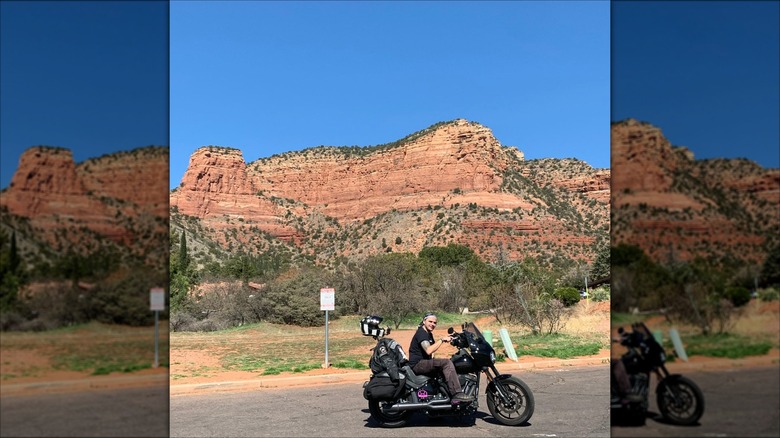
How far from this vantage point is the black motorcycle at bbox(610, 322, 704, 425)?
290 centimetres

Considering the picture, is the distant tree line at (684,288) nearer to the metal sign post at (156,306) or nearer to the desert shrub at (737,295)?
the desert shrub at (737,295)

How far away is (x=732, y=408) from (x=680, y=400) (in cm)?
28

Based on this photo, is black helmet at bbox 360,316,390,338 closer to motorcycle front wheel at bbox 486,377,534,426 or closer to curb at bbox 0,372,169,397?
motorcycle front wheel at bbox 486,377,534,426

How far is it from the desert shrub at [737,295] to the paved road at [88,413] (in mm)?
2890

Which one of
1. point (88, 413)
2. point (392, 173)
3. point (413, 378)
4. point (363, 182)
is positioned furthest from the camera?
point (363, 182)

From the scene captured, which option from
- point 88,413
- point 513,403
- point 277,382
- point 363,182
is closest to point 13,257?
point 88,413

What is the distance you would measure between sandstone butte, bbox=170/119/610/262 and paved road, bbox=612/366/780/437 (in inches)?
3553

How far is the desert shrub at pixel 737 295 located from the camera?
300 cm

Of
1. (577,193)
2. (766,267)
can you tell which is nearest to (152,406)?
(766,267)

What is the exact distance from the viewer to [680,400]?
9.53 feet

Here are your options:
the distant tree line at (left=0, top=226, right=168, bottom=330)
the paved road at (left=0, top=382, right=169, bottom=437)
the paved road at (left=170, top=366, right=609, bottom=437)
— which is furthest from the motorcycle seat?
the distant tree line at (left=0, top=226, right=168, bottom=330)

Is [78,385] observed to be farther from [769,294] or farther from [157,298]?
[769,294]

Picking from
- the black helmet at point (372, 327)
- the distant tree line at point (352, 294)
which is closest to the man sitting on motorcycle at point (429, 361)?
the black helmet at point (372, 327)

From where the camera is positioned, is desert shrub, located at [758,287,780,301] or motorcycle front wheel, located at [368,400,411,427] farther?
motorcycle front wheel, located at [368,400,411,427]
